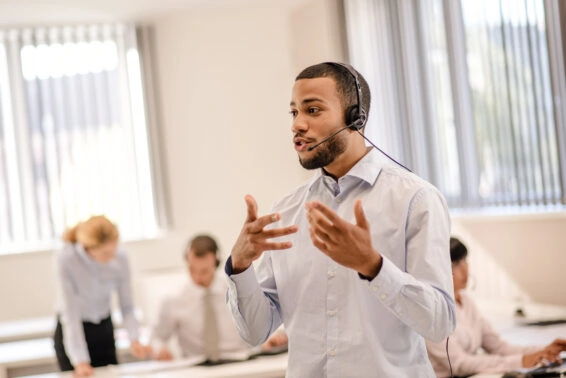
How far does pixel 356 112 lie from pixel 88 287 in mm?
3128

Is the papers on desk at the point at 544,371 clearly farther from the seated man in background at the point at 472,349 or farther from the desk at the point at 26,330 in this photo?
the desk at the point at 26,330

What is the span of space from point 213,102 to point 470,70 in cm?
290

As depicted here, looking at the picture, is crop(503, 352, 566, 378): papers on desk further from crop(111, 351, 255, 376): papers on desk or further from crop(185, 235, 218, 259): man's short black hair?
crop(185, 235, 218, 259): man's short black hair

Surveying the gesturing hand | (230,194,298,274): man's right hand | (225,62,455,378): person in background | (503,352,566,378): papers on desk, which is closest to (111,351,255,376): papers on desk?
(503,352,566,378): papers on desk

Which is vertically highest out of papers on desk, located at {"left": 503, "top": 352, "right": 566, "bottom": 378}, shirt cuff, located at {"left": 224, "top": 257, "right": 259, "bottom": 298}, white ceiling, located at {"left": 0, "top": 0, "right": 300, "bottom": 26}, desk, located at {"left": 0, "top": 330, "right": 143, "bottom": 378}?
white ceiling, located at {"left": 0, "top": 0, "right": 300, "bottom": 26}

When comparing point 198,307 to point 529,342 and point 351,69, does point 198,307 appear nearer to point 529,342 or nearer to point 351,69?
point 529,342

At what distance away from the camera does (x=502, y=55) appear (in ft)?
17.4

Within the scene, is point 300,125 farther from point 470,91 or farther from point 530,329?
point 470,91

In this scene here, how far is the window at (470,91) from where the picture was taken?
502cm

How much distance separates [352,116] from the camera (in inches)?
70.1

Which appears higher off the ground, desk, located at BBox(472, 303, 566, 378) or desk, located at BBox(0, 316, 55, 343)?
desk, located at BBox(472, 303, 566, 378)

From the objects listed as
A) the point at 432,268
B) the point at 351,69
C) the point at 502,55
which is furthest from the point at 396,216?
the point at 502,55

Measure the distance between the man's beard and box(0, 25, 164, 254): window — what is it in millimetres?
6125

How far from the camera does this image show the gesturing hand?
1.45 metres
